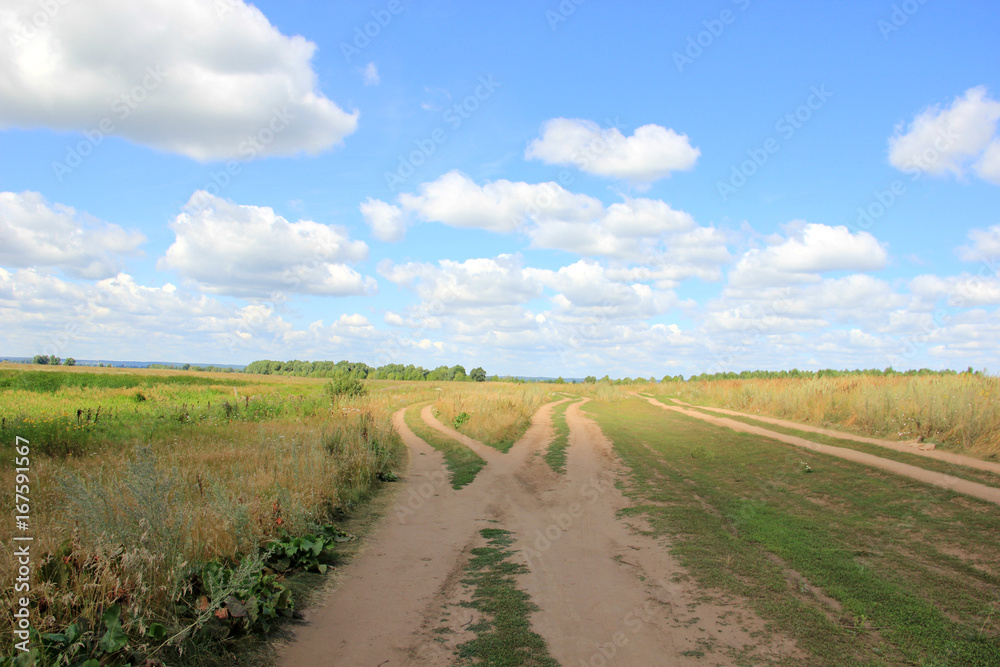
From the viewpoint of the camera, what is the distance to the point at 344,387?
3409 centimetres

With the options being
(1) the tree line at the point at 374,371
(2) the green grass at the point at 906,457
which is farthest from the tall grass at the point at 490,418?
(1) the tree line at the point at 374,371

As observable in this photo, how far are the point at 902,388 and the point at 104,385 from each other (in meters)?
54.4

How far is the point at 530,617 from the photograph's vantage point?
16.9 feet

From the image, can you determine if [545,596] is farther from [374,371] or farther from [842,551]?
[374,371]

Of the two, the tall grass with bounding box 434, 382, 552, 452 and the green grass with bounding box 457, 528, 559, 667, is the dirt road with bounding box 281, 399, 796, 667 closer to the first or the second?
the green grass with bounding box 457, 528, 559, 667

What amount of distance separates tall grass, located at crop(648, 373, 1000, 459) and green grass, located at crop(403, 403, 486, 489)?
452 inches

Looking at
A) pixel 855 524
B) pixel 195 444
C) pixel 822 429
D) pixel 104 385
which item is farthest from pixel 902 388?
pixel 104 385

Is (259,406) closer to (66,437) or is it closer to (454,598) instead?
(66,437)

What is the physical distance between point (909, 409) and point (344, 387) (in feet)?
96.4

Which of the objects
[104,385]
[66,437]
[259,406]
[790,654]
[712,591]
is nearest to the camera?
[790,654]

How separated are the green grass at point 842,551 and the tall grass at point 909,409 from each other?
3.55 meters

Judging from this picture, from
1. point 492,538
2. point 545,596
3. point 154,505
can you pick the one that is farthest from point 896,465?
point 154,505

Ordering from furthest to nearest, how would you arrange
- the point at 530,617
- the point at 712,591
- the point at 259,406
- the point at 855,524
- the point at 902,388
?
the point at 259,406 < the point at 902,388 < the point at 855,524 < the point at 712,591 < the point at 530,617

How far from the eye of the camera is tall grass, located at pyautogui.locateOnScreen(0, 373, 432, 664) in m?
4.23
